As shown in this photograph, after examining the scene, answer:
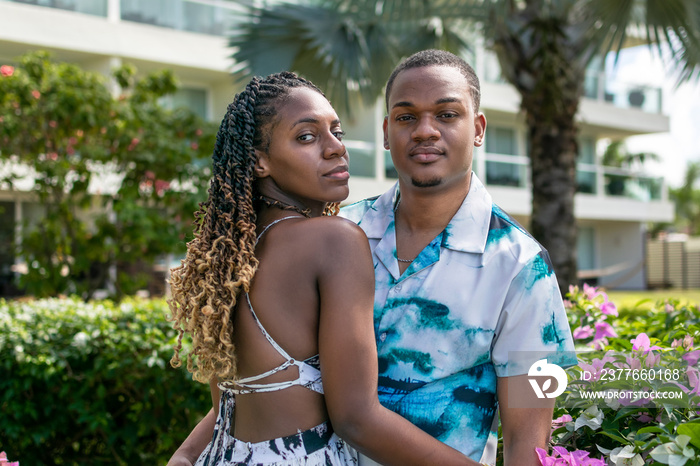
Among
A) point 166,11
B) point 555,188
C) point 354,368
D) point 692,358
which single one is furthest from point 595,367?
point 166,11

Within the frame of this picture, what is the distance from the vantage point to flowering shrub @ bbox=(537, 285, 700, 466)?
5.84 feet

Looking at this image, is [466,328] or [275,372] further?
[466,328]

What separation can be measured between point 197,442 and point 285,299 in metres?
0.79

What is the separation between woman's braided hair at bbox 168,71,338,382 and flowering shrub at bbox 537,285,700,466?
0.91 meters

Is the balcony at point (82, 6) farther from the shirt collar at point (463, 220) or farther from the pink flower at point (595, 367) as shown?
the pink flower at point (595, 367)

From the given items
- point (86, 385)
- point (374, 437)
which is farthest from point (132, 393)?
point (374, 437)

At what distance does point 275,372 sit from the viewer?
1.84 m

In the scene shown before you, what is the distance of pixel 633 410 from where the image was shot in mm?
2010

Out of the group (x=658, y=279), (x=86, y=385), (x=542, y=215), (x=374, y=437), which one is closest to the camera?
(x=374, y=437)

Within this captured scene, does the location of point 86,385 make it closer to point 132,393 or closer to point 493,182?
point 132,393

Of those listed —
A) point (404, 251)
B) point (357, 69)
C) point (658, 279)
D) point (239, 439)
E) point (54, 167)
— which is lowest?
point (658, 279)

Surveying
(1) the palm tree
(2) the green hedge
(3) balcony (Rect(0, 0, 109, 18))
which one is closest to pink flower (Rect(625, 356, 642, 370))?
(2) the green hedge

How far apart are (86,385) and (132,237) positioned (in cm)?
440

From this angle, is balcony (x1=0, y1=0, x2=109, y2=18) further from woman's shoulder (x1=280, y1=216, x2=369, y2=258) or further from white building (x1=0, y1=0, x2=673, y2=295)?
woman's shoulder (x1=280, y1=216, x2=369, y2=258)
